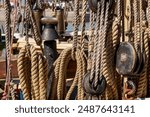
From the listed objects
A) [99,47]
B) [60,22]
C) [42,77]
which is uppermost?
[99,47]

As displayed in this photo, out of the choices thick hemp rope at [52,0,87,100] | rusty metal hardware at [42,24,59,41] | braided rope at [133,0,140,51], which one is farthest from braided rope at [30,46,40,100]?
rusty metal hardware at [42,24,59,41]

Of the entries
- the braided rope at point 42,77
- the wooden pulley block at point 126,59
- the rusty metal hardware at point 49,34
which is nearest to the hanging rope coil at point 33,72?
the braided rope at point 42,77

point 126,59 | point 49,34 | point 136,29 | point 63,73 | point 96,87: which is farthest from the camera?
Result: point 49,34

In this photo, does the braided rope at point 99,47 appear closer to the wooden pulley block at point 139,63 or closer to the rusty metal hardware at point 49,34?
the wooden pulley block at point 139,63

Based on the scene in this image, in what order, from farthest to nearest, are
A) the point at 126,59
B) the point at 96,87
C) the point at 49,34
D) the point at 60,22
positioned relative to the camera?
1. the point at 60,22
2. the point at 49,34
3. the point at 126,59
4. the point at 96,87

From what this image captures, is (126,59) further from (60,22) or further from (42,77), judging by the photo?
(60,22)

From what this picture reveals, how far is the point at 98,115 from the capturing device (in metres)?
1.62

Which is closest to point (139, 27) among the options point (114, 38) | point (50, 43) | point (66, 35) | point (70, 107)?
point (114, 38)

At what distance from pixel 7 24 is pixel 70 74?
193cm

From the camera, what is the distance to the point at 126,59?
1939mm

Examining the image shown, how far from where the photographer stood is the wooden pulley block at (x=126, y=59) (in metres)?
1.93

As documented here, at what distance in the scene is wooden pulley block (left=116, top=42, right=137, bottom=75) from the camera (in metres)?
1.93

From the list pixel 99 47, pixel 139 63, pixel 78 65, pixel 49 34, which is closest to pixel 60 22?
pixel 49 34

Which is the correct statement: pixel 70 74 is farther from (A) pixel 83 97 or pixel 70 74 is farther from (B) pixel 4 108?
(B) pixel 4 108
